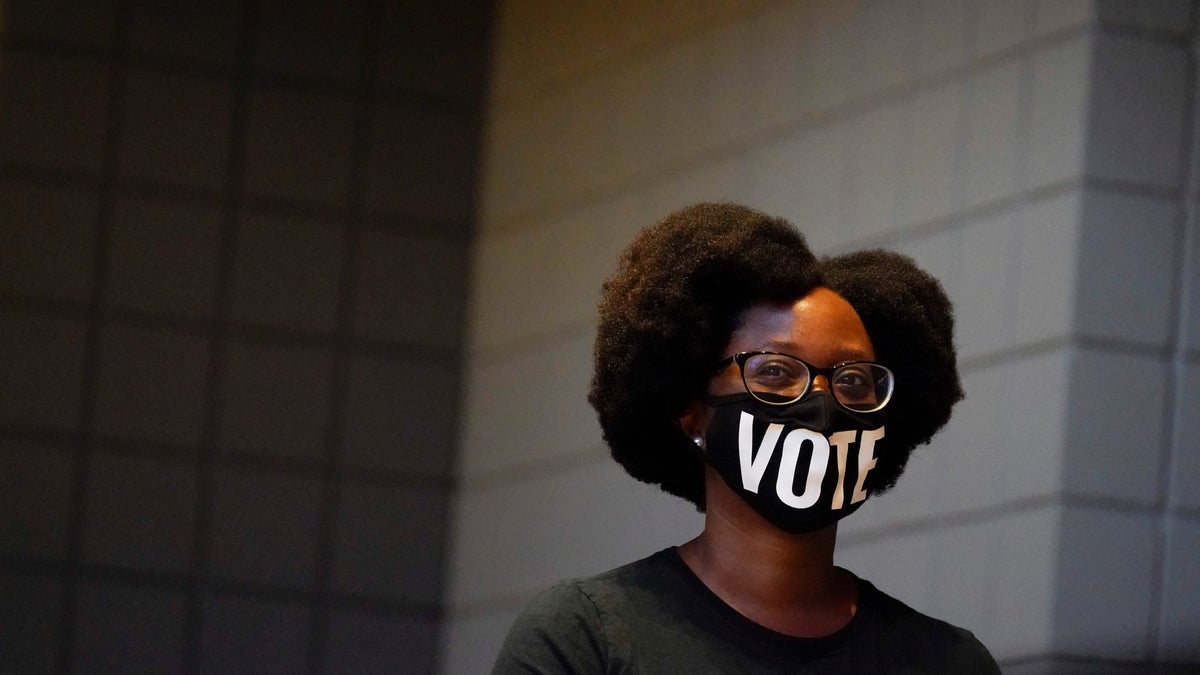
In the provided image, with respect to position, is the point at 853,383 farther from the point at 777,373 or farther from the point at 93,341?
the point at 93,341

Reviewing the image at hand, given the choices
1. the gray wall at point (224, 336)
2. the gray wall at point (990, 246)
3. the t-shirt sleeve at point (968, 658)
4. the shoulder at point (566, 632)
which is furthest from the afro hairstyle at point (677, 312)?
the gray wall at point (224, 336)

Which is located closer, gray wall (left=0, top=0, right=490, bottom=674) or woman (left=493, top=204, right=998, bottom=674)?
woman (left=493, top=204, right=998, bottom=674)

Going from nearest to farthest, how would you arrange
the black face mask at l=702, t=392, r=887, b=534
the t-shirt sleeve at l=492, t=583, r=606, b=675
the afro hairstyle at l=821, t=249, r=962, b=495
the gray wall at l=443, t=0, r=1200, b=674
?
the t-shirt sleeve at l=492, t=583, r=606, b=675
the black face mask at l=702, t=392, r=887, b=534
the afro hairstyle at l=821, t=249, r=962, b=495
the gray wall at l=443, t=0, r=1200, b=674

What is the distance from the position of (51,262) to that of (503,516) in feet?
4.48

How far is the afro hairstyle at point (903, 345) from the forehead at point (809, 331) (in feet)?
0.34

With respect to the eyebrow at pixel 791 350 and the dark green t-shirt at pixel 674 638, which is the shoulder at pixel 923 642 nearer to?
the dark green t-shirt at pixel 674 638

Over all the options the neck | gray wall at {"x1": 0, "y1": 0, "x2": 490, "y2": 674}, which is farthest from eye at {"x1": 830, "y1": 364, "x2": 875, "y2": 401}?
gray wall at {"x1": 0, "y1": 0, "x2": 490, "y2": 674}

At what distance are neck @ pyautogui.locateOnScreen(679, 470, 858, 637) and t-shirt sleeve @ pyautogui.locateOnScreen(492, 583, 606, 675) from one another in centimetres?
15

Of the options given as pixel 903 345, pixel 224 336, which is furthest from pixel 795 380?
pixel 224 336

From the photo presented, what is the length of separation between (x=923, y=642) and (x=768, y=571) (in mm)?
188

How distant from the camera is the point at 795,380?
189cm

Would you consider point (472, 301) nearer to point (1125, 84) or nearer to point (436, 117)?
point (436, 117)

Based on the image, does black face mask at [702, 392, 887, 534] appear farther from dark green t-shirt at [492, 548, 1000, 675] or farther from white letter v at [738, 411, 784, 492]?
dark green t-shirt at [492, 548, 1000, 675]

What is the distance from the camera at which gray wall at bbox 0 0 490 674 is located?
4.82 metres
